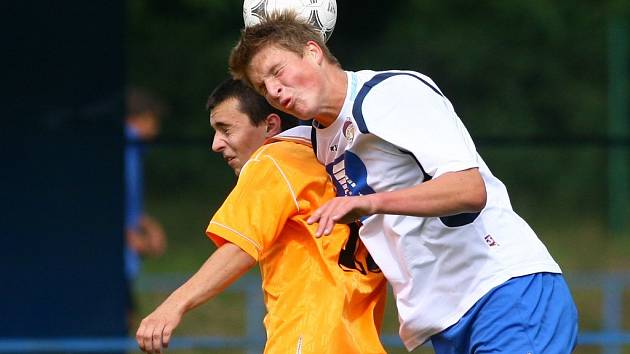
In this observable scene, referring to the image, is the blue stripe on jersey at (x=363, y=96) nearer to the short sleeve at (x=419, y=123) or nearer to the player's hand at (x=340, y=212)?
the short sleeve at (x=419, y=123)

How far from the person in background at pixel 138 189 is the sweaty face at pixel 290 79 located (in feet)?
11.3

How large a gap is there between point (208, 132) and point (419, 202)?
5.57m

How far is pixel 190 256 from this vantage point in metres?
8.62

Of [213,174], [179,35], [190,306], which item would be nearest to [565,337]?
[190,306]

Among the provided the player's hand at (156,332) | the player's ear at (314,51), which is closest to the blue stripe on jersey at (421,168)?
the player's ear at (314,51)

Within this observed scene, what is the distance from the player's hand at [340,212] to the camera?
2.95m

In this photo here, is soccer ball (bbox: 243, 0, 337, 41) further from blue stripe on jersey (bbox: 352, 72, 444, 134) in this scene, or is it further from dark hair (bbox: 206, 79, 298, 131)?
blue stripe on jersey (bbox: 352, 72, 444, 134)

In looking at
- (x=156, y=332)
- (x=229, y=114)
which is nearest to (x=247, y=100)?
(x=229, y=114)

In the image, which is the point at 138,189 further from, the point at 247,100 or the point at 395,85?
the point at 395,85

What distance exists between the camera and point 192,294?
3365mm

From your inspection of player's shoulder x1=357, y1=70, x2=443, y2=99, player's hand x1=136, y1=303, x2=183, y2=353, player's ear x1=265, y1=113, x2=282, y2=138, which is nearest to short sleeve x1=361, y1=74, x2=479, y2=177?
player's shoulder x1=357, y1=70, x2=443, y2=99

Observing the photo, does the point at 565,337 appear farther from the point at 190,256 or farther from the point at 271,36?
the point at 190,256

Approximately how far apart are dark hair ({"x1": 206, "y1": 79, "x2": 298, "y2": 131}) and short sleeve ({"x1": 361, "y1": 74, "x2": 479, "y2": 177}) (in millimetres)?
588

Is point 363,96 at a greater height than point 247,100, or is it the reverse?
point 363,96
